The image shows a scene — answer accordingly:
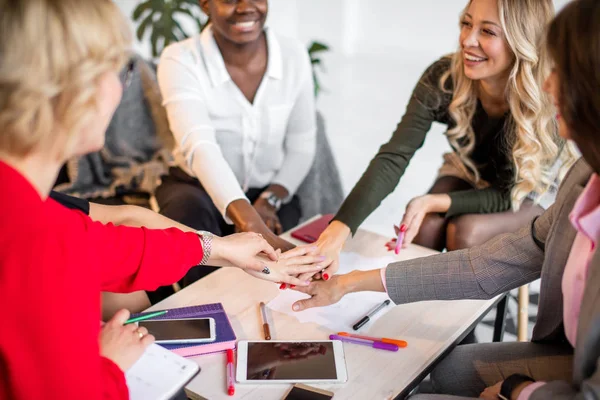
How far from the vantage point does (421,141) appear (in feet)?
6.59

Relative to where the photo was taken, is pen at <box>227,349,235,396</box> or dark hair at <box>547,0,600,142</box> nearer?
dark hair at <box>547,0,600,142</box>

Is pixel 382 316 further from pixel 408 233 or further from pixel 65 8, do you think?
pixel 65 8

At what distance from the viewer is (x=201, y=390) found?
1.17 meters

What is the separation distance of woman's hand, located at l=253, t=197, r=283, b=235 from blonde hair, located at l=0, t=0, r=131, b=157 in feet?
4.05

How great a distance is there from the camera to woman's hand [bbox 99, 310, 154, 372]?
108 cm

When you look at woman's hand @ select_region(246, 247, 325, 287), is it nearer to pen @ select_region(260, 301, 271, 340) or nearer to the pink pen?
pen @ select_region(260, 301, 271, 340)

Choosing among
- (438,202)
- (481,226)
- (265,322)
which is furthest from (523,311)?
(265,322)

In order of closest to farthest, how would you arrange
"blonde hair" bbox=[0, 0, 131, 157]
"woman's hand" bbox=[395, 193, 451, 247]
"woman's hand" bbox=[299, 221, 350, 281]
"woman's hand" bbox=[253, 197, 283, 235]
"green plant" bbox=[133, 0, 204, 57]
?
"blonde hair" bbox=[0, 0, 131, 157] → "woman's hand" bbox=[299, 221, 350, 281] → "woman's hand" bbox=[395, 193, 451, 247] → "woman's hand" bbox=[253, 197, 283, 235] → "green plant" bbox=[133, 0, 204, 57]

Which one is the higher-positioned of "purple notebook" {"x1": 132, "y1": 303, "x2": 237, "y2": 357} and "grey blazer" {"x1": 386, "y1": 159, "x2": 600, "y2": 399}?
"grey blazer" {"x1": 386, "y1": 159, "x2": 600, "y2": 399}

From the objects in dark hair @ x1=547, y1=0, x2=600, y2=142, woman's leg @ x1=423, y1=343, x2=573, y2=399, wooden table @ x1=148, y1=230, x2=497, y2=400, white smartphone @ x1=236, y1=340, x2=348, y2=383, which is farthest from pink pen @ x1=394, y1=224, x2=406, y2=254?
dark hair @ x1=547, y1=0, x2=600, y2=142

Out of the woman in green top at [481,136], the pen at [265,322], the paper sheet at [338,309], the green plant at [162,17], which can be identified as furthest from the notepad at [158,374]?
the green plant at [162,17]

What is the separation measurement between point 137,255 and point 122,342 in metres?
0.17

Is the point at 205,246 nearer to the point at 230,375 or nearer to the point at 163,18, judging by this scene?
the point at 230,375

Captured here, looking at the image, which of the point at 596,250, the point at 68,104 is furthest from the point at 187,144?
the point at 596,250
